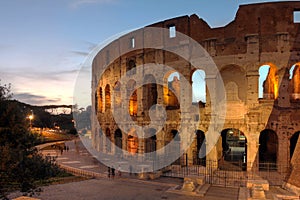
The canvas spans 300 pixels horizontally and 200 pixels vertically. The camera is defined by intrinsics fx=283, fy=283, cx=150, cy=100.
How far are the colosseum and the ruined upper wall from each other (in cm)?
6

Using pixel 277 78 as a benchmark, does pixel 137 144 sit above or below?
below

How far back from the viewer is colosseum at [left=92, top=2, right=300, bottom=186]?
17250 mm

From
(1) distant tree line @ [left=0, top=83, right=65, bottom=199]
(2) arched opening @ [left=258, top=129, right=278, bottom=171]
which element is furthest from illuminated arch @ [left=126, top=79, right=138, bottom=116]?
(1) distant tree line @ [left=0, top=83, right=65, bottom=199]

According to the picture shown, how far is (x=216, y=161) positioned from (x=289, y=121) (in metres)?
5.04

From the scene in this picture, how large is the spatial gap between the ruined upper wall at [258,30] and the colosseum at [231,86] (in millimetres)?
57

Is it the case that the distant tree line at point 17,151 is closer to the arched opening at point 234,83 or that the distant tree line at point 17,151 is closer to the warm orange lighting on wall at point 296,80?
the arched opening at point 234,83

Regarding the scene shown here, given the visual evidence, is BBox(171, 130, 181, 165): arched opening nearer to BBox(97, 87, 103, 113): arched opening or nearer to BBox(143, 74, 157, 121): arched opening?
BBox(143, 74, 157, 121): arched opening

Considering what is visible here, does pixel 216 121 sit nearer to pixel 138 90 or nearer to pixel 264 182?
pixel 264 182

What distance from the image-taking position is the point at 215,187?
1470cm

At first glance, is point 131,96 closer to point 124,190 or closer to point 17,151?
point 124,190

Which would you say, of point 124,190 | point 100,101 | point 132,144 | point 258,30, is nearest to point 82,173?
point 124,190

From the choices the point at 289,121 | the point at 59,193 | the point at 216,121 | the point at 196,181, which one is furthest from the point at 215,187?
the point at 59,193

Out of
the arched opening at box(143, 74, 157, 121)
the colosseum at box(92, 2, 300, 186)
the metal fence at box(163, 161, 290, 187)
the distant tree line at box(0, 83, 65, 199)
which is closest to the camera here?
the distant tree line at box(0, 83, 65, 199)

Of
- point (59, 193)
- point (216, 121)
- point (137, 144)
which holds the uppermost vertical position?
point (216, 121)
